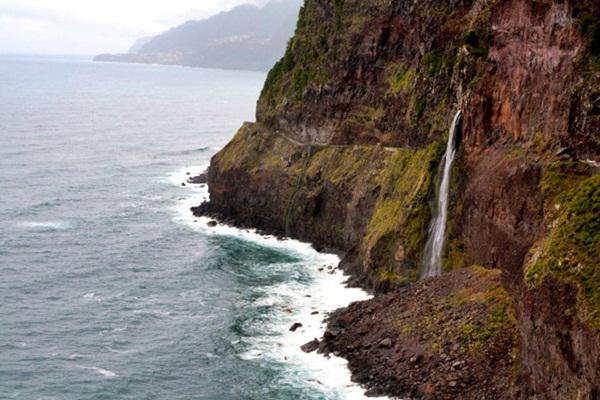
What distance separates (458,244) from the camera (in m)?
62.6

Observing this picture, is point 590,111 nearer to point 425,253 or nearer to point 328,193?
point 425,253

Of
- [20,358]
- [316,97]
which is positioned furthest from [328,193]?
[20,358]

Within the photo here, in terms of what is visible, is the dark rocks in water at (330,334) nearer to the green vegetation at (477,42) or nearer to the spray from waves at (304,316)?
the spray from waves at (304,316)

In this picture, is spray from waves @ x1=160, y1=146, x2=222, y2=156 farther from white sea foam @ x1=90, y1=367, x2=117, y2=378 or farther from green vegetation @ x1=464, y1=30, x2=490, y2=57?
white sea foam @ x1=90, y1=367, x2=117, y2=378

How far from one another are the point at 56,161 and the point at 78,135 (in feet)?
122

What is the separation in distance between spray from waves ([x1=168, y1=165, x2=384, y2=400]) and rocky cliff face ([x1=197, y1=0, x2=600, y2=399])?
2778mm

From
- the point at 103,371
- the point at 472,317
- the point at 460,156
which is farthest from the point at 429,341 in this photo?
the point at 103,371

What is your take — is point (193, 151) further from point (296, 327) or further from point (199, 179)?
point (296, 327)

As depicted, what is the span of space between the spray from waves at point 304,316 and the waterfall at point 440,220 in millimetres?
7431

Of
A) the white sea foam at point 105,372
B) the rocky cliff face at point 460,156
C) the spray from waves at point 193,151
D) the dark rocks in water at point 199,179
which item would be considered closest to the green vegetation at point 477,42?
the rocky cliff face at point 460,156

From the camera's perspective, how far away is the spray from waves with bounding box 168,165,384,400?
5362 cm

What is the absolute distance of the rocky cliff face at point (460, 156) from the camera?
140 ft

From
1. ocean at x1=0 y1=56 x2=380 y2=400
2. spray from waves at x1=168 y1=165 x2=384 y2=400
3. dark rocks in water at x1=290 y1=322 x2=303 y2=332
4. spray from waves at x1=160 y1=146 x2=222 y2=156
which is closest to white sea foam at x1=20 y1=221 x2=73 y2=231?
ocean at x1=0 y1=56 x2=380 y2=400

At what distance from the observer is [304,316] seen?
2594 inches
